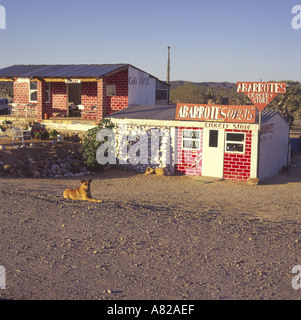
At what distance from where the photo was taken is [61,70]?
26.7 meters

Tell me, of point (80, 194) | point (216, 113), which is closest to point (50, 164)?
point (216, 113)

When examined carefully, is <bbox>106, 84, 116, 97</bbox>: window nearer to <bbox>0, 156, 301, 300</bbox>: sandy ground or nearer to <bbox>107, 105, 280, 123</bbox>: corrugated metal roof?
<bbox>107, 105, 280, 123</bbox>: corrugated metal roof

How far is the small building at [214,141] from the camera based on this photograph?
18969 millimetres

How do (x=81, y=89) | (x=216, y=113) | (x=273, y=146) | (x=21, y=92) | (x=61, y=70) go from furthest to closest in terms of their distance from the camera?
(x=21, y=92) → (x=81, y=89) → (x=61, y=70) → (x=273, y=146) → (x=216, y=113)

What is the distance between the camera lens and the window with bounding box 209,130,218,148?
19.5 meters

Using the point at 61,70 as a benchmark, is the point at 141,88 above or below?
below

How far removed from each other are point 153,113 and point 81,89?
25.0ft

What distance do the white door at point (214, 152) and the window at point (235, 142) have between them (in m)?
0.24

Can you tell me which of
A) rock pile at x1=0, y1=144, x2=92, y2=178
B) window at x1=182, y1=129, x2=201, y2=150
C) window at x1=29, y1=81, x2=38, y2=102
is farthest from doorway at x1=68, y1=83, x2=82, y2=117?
window at x1=182, y1=129, x2=201, y2=150

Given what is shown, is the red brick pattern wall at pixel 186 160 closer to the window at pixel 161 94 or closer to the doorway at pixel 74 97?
the doorway at pixel 74 97

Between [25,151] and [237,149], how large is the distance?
9.49 meters

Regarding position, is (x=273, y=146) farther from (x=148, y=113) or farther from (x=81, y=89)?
(x=81, y=89)

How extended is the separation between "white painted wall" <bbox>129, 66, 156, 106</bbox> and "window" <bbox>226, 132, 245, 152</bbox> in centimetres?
819

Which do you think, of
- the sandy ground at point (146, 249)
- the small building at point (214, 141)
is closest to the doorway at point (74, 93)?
the small building at point (214, 141)
